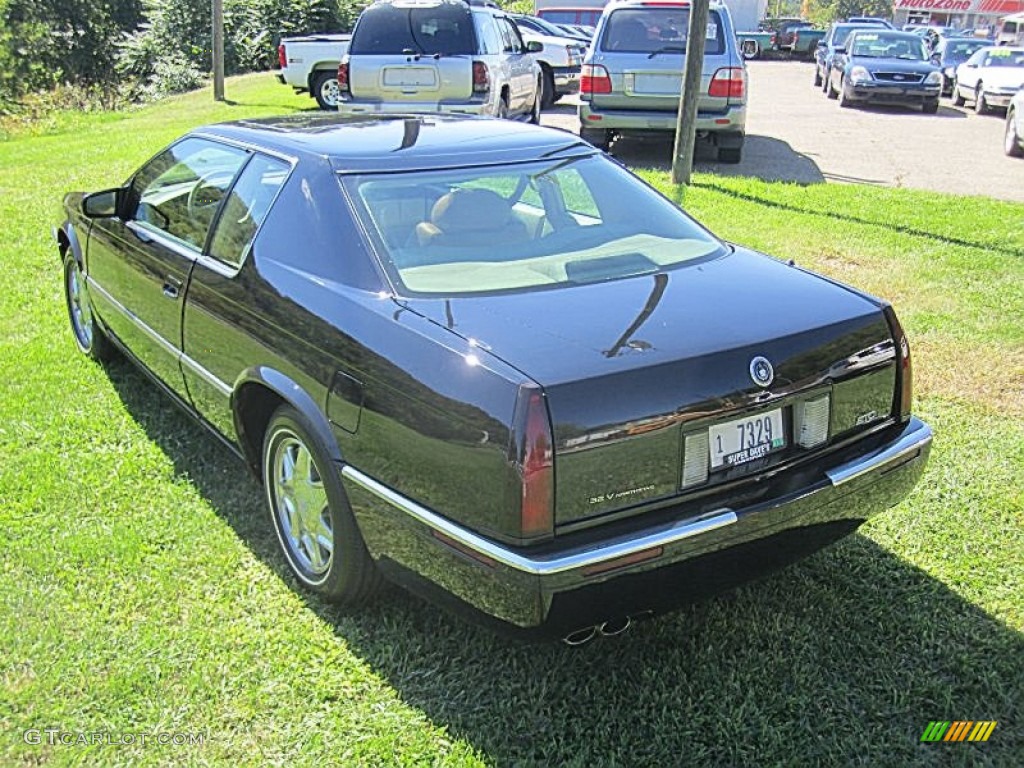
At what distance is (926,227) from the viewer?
26.9 feet

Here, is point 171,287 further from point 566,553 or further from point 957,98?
point 957,98

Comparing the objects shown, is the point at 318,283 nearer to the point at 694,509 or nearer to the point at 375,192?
the point at 375,192

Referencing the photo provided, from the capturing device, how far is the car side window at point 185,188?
3904 millimetres

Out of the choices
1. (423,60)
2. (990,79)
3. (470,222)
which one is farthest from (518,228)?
(990,79)

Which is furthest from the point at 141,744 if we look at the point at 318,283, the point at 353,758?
the point at 318,283

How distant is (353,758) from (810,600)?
1.64 meters

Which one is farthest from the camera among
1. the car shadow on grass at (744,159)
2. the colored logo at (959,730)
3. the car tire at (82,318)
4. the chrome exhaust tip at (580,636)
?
the car shadow on grass at (744,159)

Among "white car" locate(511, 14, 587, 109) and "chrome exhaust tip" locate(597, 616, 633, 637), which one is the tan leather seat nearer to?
"chrome exhaust tip" locate(597, 616, 633, 637)

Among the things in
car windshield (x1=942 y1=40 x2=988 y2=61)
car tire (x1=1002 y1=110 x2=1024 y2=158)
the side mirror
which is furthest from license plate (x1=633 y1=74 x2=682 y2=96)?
car windshield (x1=942 y1=40 x2=988 y2=61)

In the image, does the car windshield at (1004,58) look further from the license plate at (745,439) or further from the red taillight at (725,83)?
the license plate at (745,439)

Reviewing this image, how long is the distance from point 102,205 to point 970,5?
212 ft

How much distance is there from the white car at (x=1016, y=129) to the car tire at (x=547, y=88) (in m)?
8.01

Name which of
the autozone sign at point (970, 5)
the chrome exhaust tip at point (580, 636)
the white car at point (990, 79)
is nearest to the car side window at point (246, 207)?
the chrome exhaust tip at point (580, 636)

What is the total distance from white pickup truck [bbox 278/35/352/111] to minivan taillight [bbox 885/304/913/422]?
1480cm
